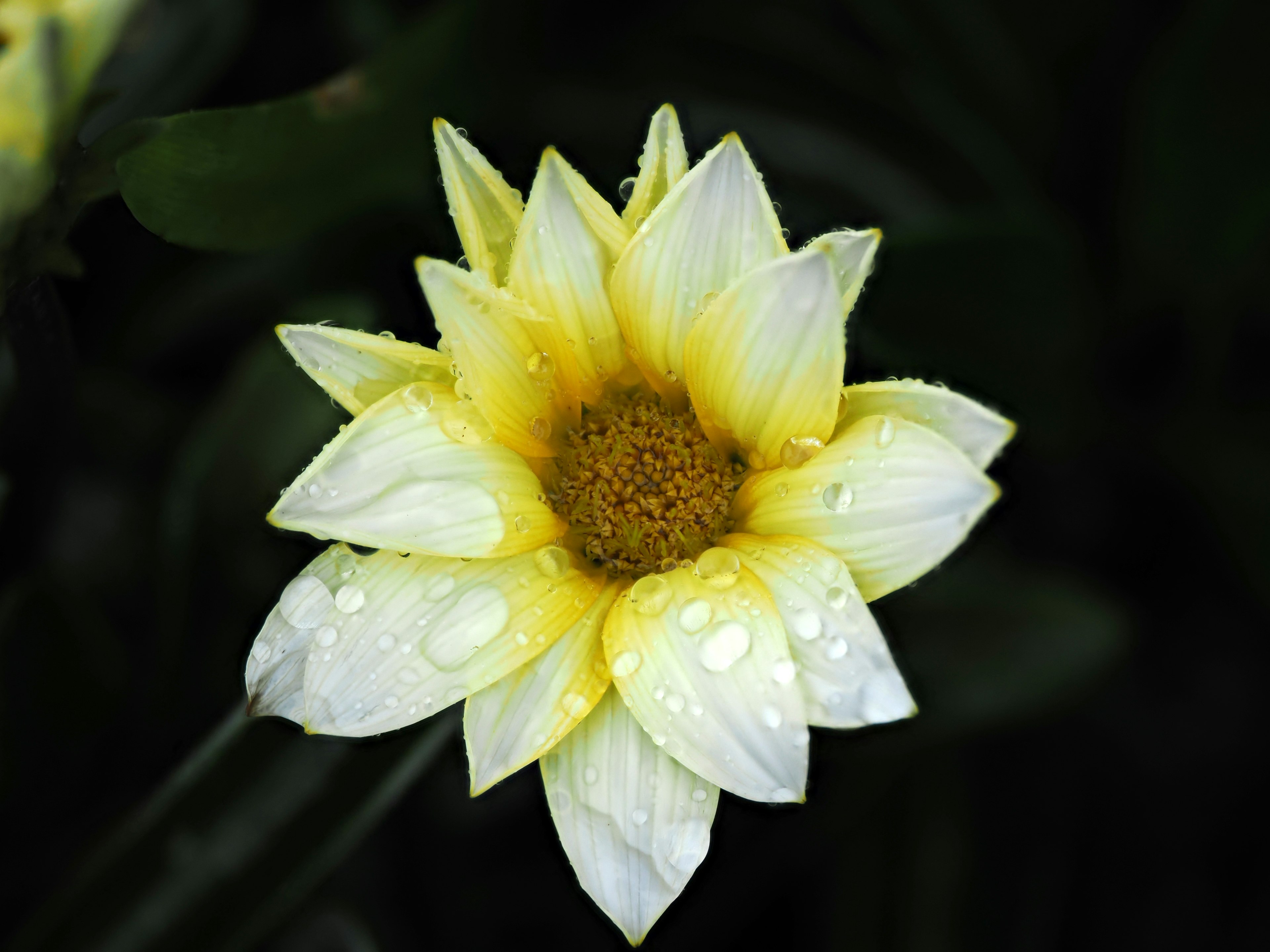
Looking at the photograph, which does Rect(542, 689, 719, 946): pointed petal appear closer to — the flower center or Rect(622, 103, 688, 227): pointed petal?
the flower center

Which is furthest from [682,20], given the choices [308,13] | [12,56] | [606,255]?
[12,56]

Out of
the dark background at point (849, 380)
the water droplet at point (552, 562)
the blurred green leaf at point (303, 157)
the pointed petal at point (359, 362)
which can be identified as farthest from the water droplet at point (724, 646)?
the blurred green leaf at point (303, 157)

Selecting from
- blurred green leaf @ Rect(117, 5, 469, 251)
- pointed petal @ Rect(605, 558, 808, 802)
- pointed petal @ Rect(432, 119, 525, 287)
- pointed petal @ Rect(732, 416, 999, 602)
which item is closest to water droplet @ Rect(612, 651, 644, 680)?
pointed petal @ Rect(605, 558, 808, 802)

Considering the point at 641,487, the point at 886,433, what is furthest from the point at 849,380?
the point at 886,433

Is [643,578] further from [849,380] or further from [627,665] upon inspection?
[849,380]

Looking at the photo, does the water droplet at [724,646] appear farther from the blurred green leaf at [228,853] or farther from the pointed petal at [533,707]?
the blurred green leaf at [228,853]

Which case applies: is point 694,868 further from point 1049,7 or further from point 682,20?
point 1049,7

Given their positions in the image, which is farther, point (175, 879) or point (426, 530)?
point (175, 879)
